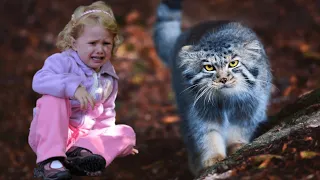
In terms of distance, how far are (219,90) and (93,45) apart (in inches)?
41.4

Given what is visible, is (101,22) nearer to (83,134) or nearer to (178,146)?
(83,134)

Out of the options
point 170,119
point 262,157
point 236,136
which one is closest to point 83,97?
point 262,157

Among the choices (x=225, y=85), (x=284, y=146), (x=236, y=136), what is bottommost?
(x=236, y=136)

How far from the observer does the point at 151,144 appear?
5.80m

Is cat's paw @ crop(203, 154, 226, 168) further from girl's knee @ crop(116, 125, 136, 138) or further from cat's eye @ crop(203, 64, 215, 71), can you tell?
girl's knee @ crop(116, 125, 136, 138)

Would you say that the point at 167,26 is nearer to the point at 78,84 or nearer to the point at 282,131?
the point at 282,131

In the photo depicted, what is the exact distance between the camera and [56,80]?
345cm

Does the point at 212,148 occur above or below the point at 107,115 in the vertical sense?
below

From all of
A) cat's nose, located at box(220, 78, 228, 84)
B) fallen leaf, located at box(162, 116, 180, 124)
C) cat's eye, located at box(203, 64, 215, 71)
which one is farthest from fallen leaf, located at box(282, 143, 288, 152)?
fallen leaf, located at box(162, 116, 180, 124)

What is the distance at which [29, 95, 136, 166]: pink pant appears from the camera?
3.45m

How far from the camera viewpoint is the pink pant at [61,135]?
3445 millimetres

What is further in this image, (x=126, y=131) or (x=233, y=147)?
(x=233, y=147)

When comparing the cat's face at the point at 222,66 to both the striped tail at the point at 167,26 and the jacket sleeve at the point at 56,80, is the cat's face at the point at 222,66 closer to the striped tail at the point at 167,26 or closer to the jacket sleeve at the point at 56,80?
the jacket sleeve at the point at 56,80

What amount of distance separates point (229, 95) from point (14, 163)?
258 centimetres
